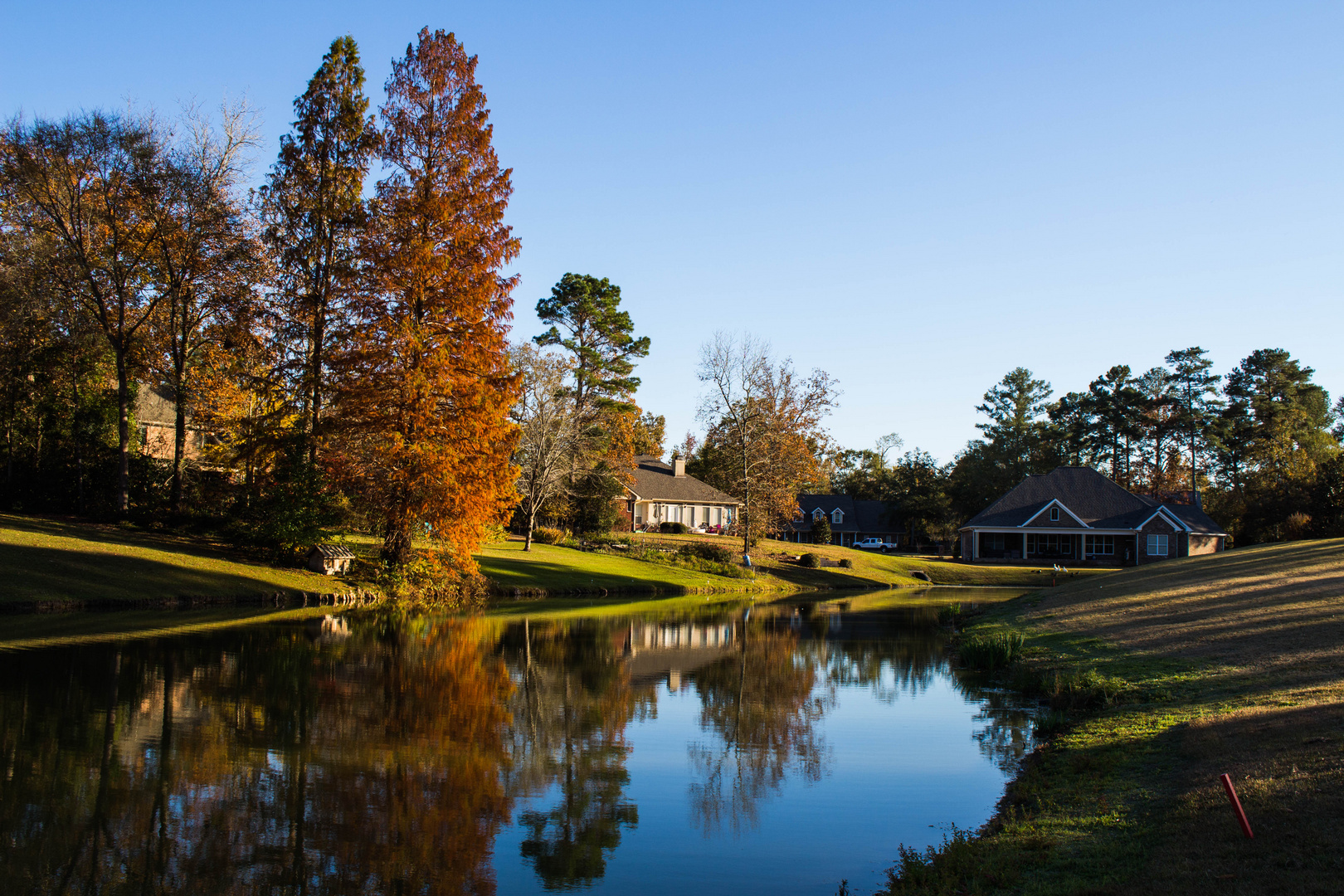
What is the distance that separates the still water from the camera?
7.60 m

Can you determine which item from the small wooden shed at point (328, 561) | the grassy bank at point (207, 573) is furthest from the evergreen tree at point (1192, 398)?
the small wooden shed at point (328, 561)

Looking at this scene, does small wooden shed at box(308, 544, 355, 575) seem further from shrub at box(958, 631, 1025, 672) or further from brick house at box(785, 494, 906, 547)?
brick house at box(785, 494, 906, 547)

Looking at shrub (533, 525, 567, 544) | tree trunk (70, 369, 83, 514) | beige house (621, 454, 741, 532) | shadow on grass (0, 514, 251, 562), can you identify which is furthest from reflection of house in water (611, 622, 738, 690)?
beige house (621, 454, 741, 532)

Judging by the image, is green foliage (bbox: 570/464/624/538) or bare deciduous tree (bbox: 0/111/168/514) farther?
green foliage (bbox: 570/464/624/538)

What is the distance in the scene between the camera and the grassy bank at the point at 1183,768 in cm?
629

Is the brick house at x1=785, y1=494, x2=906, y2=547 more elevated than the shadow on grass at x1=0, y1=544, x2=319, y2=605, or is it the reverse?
the brick house at x1=785, y1=494, x2=906, y2=547

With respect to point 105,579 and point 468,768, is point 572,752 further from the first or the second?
point 105,579

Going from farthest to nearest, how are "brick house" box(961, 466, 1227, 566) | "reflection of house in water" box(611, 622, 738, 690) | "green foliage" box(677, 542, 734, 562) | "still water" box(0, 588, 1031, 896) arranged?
"brick house" box(961, 466, 1227, 566), "green foliage" box(677, 542, 734, 562), "reflection of house in water" box(611, 622, 738, 690), "still water" box(0, 588, 1031, 896)

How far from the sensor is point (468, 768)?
1058cm

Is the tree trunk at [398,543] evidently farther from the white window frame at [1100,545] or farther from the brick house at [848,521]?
the brick house at [848,521]

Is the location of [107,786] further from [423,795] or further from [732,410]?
[732,410]

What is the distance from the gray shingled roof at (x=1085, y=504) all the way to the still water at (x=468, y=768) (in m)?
53.0

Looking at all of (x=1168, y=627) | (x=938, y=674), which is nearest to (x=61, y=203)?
(x=938, y=674)

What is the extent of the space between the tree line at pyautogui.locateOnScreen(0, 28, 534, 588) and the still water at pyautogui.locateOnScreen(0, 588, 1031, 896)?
11.7 m
